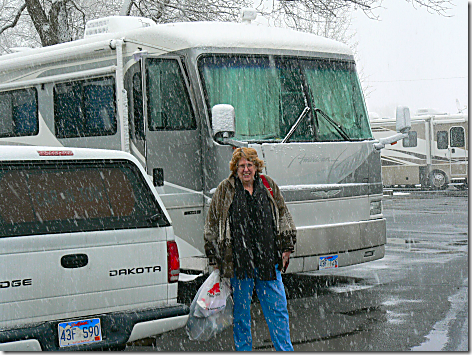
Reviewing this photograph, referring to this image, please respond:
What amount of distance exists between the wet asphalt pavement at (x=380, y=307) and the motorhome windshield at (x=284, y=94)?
1942mm

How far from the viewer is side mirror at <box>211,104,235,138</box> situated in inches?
324

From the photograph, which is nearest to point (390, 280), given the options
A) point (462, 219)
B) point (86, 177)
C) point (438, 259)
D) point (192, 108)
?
point (438, 259)

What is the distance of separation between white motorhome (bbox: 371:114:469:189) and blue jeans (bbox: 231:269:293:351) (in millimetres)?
23608

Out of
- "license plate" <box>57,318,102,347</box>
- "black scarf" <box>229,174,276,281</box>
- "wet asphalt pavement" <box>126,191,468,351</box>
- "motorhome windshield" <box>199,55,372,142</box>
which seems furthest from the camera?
"motorhome windshield" <box>199,55,372,142</box>

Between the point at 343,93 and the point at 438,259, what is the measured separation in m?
3.73

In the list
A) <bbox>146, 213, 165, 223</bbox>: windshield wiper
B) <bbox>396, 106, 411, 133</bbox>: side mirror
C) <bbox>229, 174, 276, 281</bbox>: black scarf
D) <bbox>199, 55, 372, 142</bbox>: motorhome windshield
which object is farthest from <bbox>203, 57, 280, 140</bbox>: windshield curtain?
<bbox>146, 213, 165, 223</bbox>: windshield wiper

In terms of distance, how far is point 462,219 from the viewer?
1841cm

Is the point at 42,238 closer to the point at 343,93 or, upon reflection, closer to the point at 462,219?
the point at 343,93

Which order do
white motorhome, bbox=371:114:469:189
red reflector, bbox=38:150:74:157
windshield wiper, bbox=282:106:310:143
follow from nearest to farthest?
red reflector, bbox=38:150:74:157
windshield wiper, bbox=282:106:310:143
white motorhome, bbox=371:114:469:189

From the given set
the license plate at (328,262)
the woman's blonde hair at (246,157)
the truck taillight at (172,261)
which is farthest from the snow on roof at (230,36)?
the truck taillight at (172,261)

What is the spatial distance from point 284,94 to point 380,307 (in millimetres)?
2724

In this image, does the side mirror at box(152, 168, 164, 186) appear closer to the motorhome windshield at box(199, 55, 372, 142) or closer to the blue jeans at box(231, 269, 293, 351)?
the motorhome windshield at box(199, 55, 372, 142)

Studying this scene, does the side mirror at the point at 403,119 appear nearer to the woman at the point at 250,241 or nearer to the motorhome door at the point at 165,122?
the motorhome door at the point at 165,122

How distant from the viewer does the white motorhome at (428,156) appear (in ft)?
96.2
